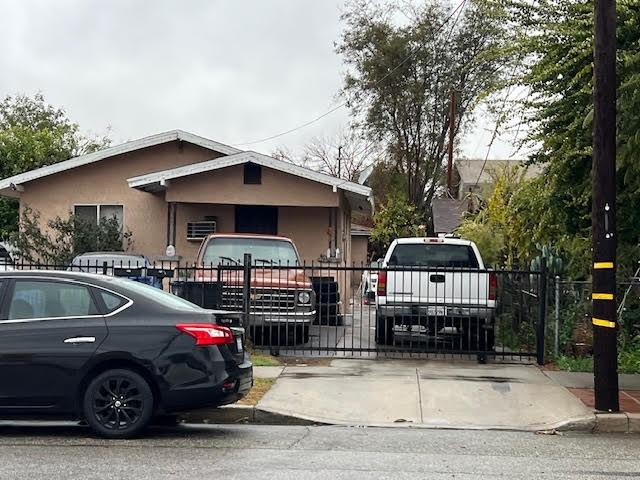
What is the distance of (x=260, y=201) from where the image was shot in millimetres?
20156

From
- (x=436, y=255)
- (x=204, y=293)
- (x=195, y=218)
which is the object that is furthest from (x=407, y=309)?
(x=195, y=218)

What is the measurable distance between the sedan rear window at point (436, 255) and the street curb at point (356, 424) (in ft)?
18.4

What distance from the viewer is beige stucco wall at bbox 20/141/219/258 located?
71.7ft

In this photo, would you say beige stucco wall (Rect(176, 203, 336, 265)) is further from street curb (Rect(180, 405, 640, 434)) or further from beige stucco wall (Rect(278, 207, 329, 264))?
street curb (Rect(180, 405, 640, 434))

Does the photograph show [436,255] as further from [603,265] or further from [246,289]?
[603,265]

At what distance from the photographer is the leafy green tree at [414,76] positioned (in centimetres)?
3991

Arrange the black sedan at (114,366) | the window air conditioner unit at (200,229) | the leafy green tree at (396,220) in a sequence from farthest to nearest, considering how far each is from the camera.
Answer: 1. the leafy green tree at (396,220)
2. the window air conditioner unit at (200,229)
3. the black sedan at (114,366)

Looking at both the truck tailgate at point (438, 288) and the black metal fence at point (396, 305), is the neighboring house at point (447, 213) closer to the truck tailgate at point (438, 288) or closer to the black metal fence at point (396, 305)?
the black metal fence at point (396, 305)

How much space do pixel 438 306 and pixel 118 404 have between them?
6.55 meters

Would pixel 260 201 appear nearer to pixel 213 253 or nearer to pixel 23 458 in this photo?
pixel 213 253

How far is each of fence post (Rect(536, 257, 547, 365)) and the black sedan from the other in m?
6.37

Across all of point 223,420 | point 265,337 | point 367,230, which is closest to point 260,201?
point 265,337

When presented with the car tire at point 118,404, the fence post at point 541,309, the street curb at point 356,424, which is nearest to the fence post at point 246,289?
the street curb at point 356,424

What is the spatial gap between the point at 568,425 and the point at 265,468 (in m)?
3.94
